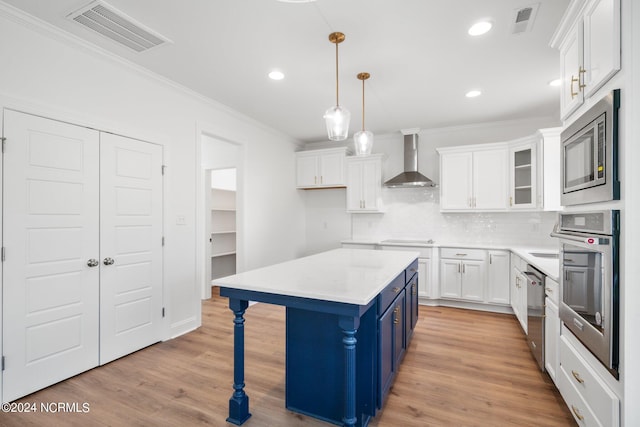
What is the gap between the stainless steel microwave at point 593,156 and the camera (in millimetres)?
1337

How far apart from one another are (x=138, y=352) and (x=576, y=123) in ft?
12.5

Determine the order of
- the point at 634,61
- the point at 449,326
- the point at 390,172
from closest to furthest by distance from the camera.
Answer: the point at 634,61 < the point at 449,326 < the point at 390,172

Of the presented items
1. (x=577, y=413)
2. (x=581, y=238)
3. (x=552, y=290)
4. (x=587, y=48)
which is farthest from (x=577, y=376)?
(x=587, y=48)

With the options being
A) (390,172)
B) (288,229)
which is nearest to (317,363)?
(288,229)

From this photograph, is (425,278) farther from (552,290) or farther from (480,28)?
(480,28)

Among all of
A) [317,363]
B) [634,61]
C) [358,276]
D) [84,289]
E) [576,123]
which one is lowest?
[317,363]

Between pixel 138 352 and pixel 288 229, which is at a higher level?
pixel 288 229

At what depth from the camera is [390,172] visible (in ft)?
17.8

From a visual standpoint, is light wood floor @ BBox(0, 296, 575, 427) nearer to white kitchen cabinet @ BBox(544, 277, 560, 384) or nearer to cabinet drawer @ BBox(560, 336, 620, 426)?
white kitchen cabinet @ BBox(544, 277, 560, 384)

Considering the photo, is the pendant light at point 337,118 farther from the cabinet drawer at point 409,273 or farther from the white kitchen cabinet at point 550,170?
the white kitchen cabinet at point 550,170

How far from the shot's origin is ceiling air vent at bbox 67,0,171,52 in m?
2.18

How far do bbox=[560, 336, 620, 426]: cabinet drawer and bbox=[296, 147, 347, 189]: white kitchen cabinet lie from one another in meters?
3.85

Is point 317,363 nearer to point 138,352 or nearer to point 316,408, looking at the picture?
point 316,408

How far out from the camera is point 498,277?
4.20 m
